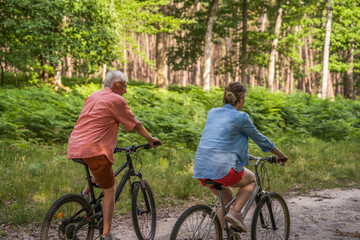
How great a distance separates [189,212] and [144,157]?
6.52 m

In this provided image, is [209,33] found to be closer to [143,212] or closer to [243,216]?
[143,212]

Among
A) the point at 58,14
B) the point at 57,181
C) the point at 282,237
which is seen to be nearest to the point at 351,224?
the point at 282,237

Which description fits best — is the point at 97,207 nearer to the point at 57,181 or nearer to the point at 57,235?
the point at 57,235

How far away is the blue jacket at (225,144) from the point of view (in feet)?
13.0

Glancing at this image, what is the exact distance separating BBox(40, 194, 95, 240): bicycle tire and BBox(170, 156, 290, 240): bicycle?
1181mm

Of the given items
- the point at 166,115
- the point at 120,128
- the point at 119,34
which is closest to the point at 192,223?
the point at 120,128

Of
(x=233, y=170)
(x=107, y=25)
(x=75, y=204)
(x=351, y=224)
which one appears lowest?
(x=351, y=224)

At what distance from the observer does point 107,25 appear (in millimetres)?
15914

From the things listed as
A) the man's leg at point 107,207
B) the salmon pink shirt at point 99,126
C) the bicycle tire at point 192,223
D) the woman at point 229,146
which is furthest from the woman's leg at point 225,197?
the salmon pink shirt at point 99,126

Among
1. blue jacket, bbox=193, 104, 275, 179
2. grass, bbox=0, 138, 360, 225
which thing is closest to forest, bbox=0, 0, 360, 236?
grass, bbox=0, 138, 360, 225

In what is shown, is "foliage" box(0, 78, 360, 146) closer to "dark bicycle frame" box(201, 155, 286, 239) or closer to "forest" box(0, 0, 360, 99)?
"forest" box(0, 0, 360, 99)

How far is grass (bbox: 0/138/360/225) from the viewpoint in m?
6.66

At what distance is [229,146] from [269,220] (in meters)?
1.29

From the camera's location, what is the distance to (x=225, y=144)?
13.1 ft
